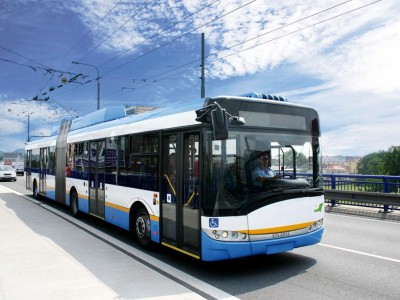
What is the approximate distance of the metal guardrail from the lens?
39.2ft

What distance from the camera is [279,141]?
6.32 m

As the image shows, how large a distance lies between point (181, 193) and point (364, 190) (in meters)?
8.82

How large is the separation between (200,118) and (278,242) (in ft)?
7.19

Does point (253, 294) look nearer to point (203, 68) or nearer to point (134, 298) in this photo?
point (134, 298)

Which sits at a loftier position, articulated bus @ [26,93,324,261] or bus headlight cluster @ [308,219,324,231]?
articulated bus @ [26,93,324,261]

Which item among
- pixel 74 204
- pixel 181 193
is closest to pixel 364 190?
pixel 181 193

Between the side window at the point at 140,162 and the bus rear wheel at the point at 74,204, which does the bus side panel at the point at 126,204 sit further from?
the bus rear wheel at the point at 74,204

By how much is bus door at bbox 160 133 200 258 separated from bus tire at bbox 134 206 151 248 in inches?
29.8

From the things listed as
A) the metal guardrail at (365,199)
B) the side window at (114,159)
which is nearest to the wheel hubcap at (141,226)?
the side window at (114,159)

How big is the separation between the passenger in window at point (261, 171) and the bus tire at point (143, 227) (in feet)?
8.43

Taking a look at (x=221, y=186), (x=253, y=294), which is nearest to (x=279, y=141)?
(x=221, y=186)

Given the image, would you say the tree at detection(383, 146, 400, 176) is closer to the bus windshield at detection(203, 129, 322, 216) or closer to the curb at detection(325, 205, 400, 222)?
the curb at detection(325, 205, 400, 222)

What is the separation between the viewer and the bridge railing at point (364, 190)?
1220 centimetres

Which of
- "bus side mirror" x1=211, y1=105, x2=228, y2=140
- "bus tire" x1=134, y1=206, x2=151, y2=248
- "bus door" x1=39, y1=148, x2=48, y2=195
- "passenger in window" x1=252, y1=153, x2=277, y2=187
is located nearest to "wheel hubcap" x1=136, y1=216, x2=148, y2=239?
"bus tire" x1=134, y1=206, x2=151, y2=248
